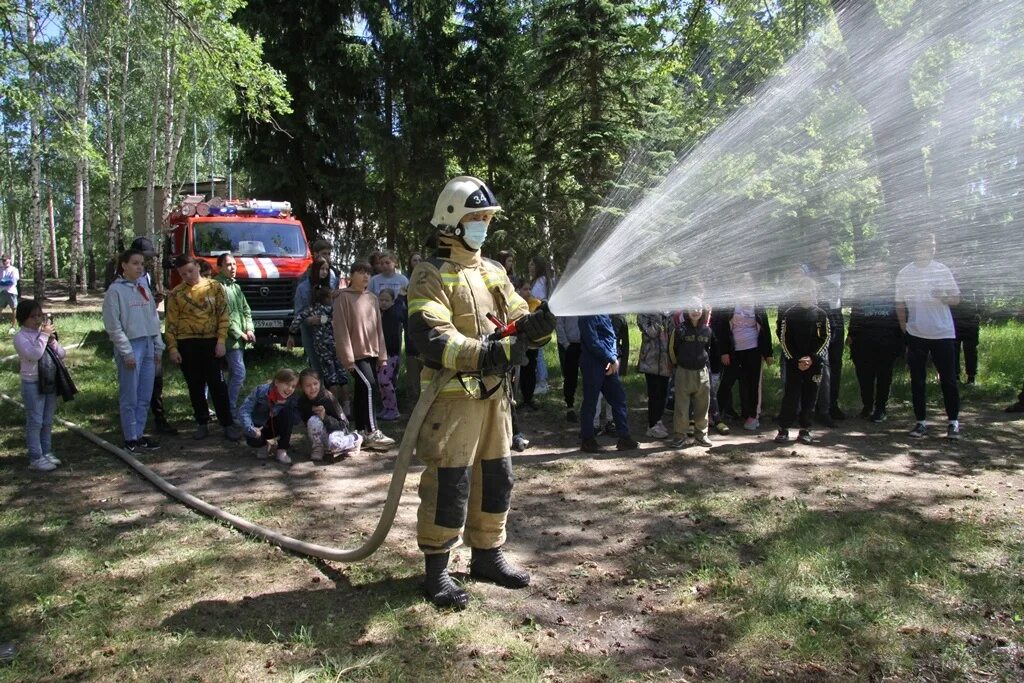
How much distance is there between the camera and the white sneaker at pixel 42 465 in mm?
7234

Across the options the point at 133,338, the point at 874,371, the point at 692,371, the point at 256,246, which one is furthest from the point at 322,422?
the point at 256,246

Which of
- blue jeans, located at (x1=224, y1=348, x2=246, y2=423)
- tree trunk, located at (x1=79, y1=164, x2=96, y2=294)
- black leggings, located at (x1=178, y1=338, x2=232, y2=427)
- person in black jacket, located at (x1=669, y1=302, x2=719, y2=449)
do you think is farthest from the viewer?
tree trunk, located at (x1=79, y1=164, x2=96, y2=294)

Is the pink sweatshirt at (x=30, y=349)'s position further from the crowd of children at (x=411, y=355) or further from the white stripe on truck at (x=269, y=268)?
the white stripe on truck at (x=269, y=268)

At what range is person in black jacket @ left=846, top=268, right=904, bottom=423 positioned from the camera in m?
9.30

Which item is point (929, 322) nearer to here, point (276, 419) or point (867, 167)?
point (867, 167)

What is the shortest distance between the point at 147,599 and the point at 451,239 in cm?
271

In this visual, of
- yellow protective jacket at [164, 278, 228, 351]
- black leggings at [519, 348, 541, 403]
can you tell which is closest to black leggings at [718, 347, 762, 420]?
black leggings at [519, 348, 541, 403]

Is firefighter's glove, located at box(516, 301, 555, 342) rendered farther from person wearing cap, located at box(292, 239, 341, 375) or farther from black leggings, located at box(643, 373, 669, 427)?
black leggings, located at box(643, 373, 669, 427)

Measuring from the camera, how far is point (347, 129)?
2036cm

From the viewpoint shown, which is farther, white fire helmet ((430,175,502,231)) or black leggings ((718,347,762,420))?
black leggings ((718,347,762,420))

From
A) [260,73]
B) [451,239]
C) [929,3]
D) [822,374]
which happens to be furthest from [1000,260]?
[260,73]

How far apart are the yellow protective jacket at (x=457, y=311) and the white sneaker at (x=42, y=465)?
485cm

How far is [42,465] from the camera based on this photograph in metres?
7.25

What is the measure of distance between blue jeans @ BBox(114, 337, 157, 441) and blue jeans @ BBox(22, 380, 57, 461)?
622 millimetres
